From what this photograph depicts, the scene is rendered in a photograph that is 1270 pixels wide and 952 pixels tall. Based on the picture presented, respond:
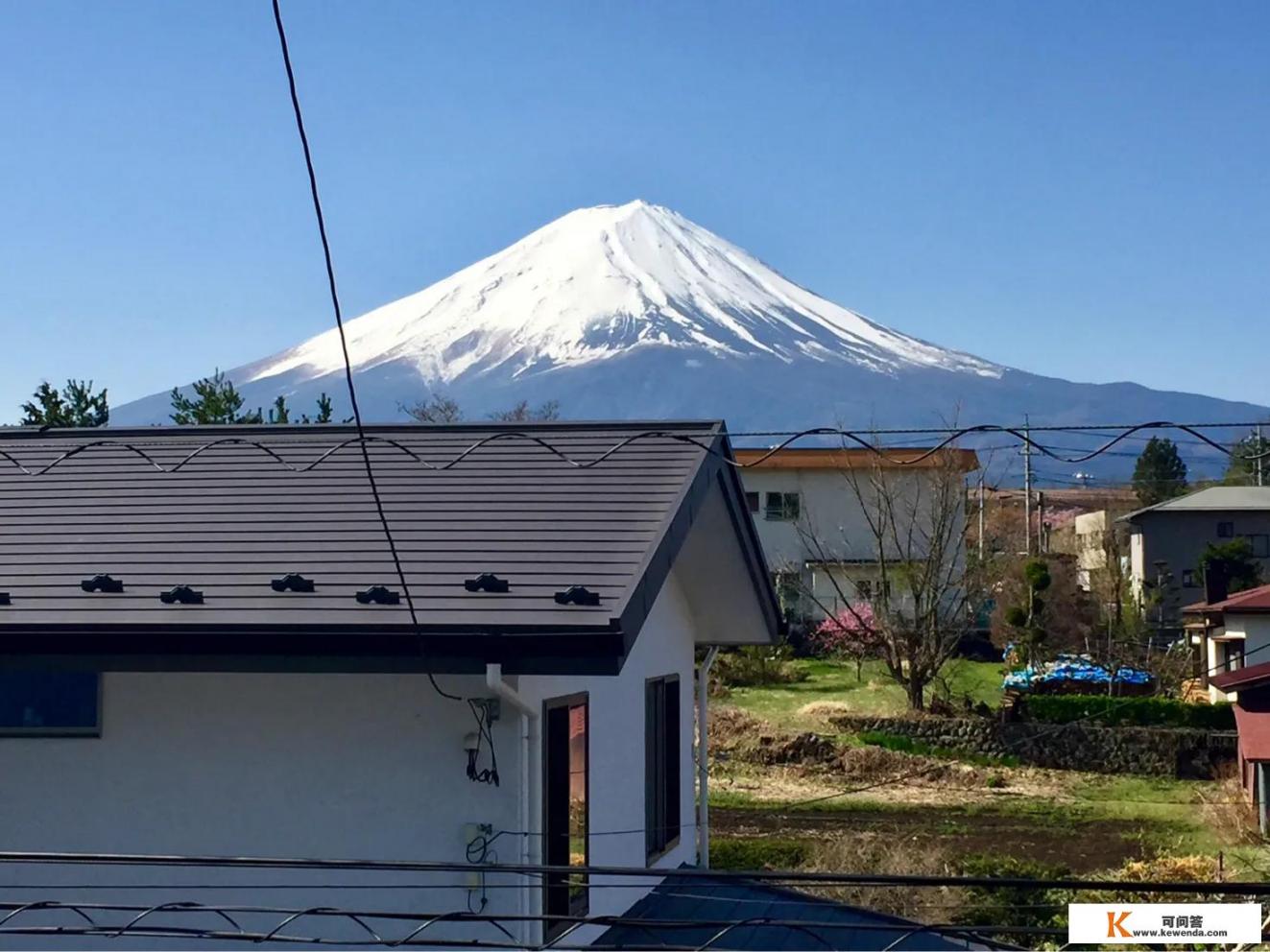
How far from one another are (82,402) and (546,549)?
67.5 feet

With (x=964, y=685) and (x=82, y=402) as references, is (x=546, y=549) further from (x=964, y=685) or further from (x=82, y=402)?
(x=964, y=685)

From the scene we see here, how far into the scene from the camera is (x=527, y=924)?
8055 mm

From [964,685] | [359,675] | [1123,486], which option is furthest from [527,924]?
[1123,486]

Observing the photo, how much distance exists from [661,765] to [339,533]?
150 inches

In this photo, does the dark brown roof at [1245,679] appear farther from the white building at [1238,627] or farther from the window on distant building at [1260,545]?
the window on distant building at [1260,545]

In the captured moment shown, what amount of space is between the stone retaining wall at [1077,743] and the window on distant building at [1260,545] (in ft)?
80.1

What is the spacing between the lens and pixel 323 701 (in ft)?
26.7

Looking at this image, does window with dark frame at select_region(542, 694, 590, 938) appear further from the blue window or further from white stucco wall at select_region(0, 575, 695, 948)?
the blue window

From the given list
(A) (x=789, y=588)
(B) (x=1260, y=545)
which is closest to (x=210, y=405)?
(A) (x=789, y=588)

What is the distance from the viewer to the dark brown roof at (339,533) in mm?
7812

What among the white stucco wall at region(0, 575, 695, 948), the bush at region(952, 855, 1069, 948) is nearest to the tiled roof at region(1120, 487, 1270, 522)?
the bush at region(952, 855, 1069, 948)

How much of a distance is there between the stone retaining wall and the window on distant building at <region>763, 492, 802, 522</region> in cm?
1824

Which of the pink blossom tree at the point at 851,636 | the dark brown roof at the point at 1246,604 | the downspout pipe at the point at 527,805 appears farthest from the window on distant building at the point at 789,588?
the downspout pipe at the point at 527,805

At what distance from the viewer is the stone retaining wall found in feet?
101
